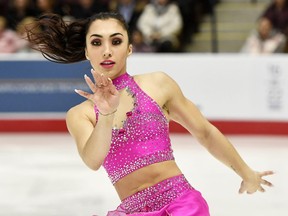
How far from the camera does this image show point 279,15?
33.2 ft

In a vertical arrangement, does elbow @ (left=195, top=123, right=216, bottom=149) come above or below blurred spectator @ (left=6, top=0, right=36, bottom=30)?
above

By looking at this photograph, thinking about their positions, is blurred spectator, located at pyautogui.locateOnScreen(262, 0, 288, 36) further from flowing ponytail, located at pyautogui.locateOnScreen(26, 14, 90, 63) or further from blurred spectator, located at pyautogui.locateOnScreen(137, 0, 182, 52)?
flowing ponytail, located at pyautogui.locateOnScreen(26, 14, 90, 63)

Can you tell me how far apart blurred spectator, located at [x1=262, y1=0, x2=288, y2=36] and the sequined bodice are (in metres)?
7.31

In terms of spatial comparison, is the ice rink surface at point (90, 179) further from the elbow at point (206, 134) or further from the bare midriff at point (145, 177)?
the bare midriff at point (145, 177)

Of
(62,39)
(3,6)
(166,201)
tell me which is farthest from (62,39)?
(3,6)

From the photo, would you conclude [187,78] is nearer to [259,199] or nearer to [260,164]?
[260,164]

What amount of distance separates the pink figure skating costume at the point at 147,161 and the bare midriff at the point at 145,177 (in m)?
0.02

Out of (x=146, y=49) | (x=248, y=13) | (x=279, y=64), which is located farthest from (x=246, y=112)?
(x=248, y=13)

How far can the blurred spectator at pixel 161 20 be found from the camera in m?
10.3

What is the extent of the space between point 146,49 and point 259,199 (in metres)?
4.96

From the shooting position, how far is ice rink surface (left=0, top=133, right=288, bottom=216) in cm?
515

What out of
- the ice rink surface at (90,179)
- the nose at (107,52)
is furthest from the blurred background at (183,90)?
the nose at (107,52)

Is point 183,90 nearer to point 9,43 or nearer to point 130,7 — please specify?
point 130,7

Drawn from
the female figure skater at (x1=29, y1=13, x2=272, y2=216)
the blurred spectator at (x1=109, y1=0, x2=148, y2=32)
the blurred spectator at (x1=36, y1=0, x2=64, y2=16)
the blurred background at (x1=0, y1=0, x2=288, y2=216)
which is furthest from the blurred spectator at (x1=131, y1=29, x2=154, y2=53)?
the female figure skater at (x1=29, y1=13, x2=272, y2=216)
